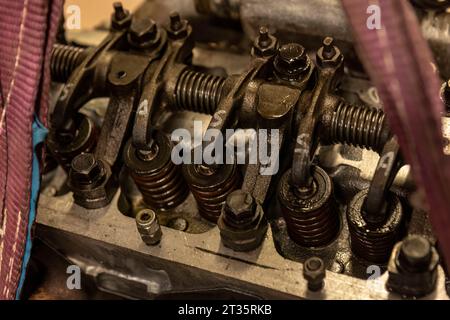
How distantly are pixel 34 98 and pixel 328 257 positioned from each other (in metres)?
0.71

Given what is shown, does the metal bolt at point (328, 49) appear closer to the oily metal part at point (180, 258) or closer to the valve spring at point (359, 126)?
the valve spring at point (359, 126)

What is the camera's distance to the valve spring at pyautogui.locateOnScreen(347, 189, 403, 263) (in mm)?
1533

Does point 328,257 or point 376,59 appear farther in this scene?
point 328,257

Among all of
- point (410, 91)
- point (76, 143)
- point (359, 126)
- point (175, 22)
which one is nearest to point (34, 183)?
point (76, 143)

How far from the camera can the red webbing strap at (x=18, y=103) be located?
155 centimetres

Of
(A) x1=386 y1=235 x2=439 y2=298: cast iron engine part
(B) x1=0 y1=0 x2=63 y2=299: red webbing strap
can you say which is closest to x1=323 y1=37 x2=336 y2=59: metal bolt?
(A) x1=386 y1=235 x2=439 y2=298: cast iron engine part

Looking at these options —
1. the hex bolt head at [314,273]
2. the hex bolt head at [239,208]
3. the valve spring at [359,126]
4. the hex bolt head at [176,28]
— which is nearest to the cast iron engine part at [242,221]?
the hex bolt head at [239,208]

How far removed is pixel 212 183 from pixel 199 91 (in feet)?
0.78

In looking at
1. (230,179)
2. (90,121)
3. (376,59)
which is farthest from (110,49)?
(376,59)

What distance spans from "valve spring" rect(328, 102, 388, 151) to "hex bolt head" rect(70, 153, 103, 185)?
→ 1.72 feet

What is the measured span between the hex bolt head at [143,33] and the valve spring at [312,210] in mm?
517

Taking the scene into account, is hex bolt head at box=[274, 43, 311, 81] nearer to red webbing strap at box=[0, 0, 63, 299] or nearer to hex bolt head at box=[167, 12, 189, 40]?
hex bolt head at box=[167, 12, 189, 40]

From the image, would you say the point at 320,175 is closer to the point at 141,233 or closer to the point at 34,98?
the point at 141,233

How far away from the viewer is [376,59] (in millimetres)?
1170
